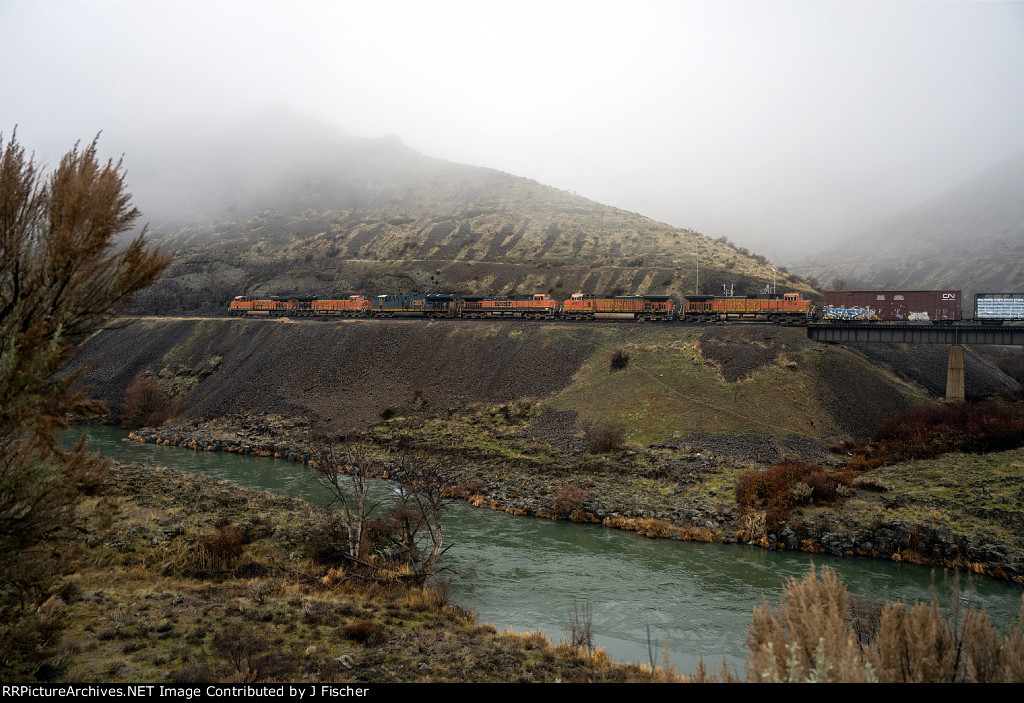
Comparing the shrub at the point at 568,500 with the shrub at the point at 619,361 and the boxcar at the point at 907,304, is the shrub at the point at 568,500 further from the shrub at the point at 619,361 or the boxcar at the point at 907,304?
the boxcar at the point at 907,304

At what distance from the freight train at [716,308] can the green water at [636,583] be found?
1244 inches

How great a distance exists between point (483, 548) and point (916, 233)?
234 m

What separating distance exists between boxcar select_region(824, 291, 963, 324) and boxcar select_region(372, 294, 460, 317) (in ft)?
130

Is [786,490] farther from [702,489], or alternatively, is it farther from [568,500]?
[568,500]

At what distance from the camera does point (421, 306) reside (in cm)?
6531

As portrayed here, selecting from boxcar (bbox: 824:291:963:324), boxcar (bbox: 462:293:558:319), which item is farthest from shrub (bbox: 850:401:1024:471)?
boxcar (bbox: 462:293:558:319)

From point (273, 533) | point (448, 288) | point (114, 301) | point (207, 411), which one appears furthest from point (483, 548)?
point (448, 288)

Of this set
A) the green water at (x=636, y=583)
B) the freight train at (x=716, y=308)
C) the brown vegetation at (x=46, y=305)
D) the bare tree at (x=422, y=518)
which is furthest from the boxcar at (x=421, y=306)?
the brown vegetation at (x=46, y=305)

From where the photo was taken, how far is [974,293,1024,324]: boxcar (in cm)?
4541

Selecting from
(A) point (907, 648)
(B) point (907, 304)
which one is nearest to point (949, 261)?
(B) point (907, 304)

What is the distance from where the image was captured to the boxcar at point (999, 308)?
149ft

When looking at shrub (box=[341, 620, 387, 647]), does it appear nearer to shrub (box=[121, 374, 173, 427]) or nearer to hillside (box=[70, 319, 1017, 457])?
hillside (box=[70, 319, 1017, 457])

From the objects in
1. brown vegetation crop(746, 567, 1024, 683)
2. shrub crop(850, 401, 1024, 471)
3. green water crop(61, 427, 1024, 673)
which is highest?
brown vegetation crop(746, 567, 1024, 683)

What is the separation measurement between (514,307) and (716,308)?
2125 centimetres
